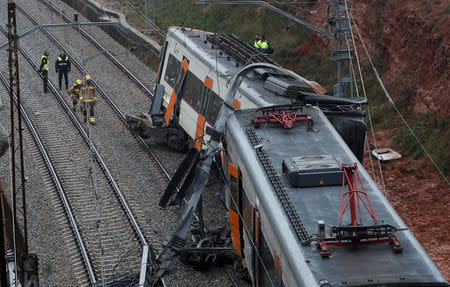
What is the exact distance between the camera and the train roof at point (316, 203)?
8.96m

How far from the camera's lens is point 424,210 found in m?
19.0

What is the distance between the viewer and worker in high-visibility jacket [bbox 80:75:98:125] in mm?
24766

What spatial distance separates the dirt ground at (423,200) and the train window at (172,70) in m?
5.87

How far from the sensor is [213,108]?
19.4 metres

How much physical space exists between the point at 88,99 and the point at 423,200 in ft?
35.4

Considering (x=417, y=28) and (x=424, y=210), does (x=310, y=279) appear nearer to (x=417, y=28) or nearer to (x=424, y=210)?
(x=424, y=210)

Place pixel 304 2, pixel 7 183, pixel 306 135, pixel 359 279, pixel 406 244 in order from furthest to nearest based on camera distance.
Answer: pixel 304 2
pixel 7 183
pixel 306 135
pixel 406 244
pixel 359 279

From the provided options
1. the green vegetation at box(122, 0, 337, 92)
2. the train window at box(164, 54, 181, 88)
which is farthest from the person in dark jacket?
the train window at box(164, 54, 181, 88)

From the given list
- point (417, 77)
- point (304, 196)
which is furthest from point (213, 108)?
point (304, 196)

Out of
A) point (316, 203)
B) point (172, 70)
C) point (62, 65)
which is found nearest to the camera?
point (316, 203)

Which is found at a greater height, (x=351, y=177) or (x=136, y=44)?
(x=351, y=177)

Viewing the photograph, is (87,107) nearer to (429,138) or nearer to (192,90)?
(192,90)

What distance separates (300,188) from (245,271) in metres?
4.79

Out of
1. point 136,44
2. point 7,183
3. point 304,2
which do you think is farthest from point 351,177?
point 136,44
